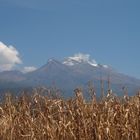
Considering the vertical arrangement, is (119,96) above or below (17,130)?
above

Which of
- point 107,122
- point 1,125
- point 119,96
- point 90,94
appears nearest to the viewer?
point 107,122

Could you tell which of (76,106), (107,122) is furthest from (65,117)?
(107,122)

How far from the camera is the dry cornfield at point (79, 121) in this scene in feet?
21.3

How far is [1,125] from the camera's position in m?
7.98

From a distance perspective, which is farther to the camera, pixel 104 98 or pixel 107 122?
pixel 104 98

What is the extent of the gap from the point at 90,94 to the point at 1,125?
69.1 inches

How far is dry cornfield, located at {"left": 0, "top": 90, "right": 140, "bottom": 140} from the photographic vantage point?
6.50 metres

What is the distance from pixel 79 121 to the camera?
6.93 metres

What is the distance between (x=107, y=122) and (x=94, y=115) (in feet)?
0.95

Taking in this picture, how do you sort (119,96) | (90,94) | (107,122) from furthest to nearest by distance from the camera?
(119,96)
(90,94)
(107,122)

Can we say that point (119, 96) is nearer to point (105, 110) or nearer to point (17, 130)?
point (105, 110)

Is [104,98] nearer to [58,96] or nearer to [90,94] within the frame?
[90,94]

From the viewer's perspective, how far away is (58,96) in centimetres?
806

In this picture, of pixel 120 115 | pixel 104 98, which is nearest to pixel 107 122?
pixel 120 115
